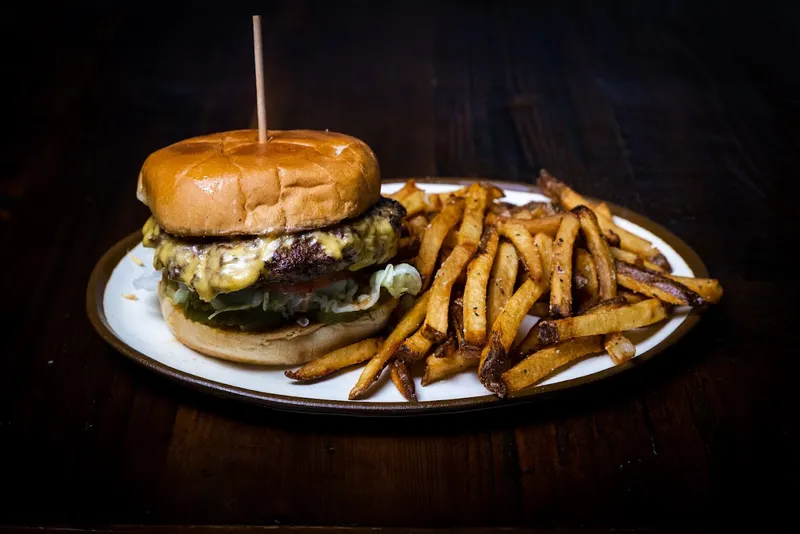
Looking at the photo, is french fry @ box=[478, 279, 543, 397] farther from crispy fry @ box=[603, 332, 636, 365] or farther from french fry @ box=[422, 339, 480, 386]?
crispy fry @ box=[603, 332, 636, 365]

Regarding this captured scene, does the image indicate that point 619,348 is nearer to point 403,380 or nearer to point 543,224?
point 543,224

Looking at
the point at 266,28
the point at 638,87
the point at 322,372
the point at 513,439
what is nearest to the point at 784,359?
the point at 513,439

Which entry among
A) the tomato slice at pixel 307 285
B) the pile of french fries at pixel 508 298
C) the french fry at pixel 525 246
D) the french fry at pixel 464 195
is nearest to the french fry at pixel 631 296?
the pile of french fries at pixel 508 298

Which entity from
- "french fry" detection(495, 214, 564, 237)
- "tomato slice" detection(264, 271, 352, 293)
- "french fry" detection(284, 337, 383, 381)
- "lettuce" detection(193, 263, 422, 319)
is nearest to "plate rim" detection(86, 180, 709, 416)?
"french fry" detection(284, 337, 383, 381)

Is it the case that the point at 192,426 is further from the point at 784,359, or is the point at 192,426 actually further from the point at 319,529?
the point at 784,359

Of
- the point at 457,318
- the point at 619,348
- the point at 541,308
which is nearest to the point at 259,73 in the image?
the point at 457,318
